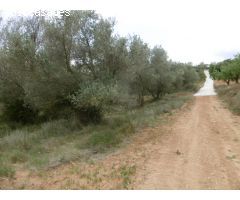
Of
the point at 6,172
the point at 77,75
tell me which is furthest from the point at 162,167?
the point at 77,75

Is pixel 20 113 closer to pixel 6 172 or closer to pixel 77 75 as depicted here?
pixel 77 75

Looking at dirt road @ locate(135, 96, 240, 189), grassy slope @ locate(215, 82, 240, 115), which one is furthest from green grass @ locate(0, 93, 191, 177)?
grassy slope @ locate(215, 82, 240, 115)

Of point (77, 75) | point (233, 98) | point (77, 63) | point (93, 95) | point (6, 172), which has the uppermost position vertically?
point (77, 63)

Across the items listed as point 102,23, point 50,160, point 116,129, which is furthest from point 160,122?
point 50,160

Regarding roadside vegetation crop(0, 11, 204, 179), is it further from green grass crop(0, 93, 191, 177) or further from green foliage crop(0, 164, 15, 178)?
green foliage crop(0, 164, 15, 178)

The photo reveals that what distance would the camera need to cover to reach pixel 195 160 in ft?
35.2

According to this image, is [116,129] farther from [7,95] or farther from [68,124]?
[7,95]

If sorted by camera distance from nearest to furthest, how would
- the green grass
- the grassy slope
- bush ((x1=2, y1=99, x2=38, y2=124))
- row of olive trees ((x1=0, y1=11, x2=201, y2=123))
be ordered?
1. the green grass
2. row of olive trees ((x1=0, y1=11, x2=201, y2=123))
3. the grassy slope
4. bush ((x1=2, y1=99, x2=38, y2=124))

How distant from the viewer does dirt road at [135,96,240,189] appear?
330 inches

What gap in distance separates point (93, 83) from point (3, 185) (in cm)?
923

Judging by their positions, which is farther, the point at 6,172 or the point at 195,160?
the point at 195,160

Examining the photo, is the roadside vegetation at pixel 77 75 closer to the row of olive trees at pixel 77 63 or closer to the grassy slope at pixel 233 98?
the row of olive trees at pixel 77 63

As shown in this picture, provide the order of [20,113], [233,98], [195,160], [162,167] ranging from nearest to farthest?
1. [162,167]
2. [195,160]
3. [20,113]
4. [233,98]

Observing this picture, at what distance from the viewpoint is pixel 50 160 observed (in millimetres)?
11398
